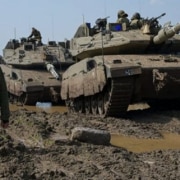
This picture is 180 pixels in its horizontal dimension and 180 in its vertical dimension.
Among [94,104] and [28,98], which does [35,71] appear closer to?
[28,98]

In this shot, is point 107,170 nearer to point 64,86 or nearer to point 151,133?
point 151,133

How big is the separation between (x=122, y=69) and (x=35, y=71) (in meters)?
8.10

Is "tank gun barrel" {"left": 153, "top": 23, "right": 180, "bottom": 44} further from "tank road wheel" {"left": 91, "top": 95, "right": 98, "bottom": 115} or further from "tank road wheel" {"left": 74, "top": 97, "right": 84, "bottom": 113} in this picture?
"tank road wheel" {"left": 74, "top": 97, "right": 84, "bottom": 113}

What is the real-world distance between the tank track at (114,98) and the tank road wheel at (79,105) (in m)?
0.74

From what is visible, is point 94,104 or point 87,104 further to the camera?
point 87,104

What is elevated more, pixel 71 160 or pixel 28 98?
pixel 71 160

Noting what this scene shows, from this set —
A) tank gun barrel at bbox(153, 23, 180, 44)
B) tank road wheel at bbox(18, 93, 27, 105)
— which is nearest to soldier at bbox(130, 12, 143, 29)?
tank gun barrel at bbox(153, 23, 180, 44)

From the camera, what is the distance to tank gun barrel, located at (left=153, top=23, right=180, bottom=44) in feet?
38.4

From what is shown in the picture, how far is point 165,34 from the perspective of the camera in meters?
12.0

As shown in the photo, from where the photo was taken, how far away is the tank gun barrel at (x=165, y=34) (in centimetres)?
1170

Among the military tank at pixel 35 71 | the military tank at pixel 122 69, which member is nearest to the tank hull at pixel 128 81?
the military tank at pixel 122 69

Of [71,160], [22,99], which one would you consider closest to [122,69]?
[71,160]

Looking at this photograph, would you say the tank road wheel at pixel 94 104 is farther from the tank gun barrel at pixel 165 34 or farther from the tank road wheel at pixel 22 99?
the tank road wheel at pixel 22 99

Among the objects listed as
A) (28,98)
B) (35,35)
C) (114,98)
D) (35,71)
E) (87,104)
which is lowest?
(28,98)
